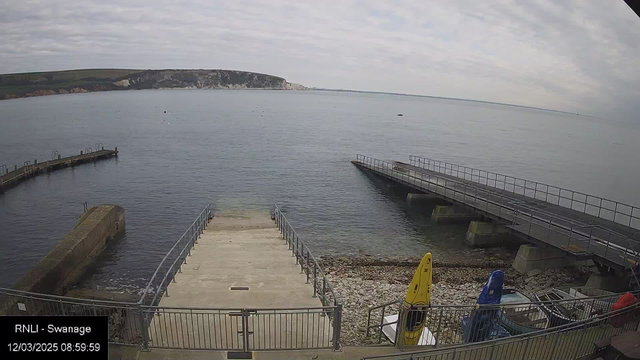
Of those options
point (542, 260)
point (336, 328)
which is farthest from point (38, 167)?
point (542, 260)

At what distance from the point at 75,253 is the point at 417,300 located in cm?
2080

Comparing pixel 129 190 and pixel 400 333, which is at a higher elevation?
pixel 400 333

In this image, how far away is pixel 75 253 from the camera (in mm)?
22703

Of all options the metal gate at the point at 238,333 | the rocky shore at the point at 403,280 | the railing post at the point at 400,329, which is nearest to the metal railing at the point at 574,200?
the rocky shore at the point at 403,280

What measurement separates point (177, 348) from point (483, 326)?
7404mm

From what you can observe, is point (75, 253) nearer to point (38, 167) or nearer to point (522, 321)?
point (522, 321)

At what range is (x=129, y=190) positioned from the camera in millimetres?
42250

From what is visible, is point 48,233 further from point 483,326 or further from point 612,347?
point 612,347

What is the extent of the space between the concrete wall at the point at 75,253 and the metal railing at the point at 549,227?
81.2ft

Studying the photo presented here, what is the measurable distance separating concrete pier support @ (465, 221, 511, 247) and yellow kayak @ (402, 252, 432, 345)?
19.8 m

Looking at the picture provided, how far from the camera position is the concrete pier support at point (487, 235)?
27812 millimetres

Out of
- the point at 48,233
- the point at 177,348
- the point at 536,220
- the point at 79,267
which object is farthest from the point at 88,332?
the point at 48,233

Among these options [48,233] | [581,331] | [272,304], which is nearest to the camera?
[581,331]

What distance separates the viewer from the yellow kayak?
378 inches
